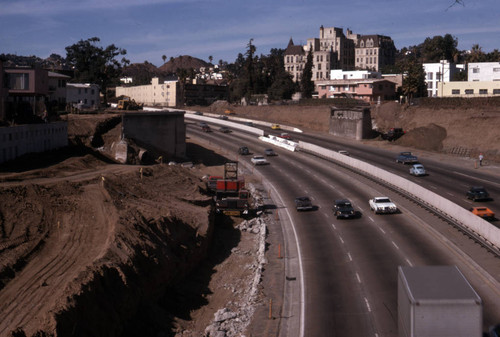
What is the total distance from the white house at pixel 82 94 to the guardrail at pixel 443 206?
51280 millimetres

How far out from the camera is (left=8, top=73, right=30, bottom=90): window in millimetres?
60969

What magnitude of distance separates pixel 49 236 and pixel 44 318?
10.6m

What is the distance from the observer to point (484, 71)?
11631 cm

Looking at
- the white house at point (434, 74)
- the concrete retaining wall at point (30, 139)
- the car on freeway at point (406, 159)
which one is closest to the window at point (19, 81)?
the concrete retaining wall at point (30, 139)

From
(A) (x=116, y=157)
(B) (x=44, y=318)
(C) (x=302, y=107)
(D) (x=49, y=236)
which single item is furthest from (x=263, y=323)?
(C) (x=302, y=107)

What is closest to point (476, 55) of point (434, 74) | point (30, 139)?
point (434, 74)

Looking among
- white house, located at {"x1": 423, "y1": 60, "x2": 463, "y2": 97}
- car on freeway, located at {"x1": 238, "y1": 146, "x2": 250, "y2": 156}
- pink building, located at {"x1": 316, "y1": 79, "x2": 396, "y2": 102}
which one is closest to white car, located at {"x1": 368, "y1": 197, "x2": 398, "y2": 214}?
car on freeway, located at {"x1": 238, "y1": 146, "x2": 250, "y2": 156}

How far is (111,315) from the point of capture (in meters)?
24.2

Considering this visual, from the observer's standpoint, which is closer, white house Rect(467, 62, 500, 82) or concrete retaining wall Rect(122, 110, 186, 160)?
concrete retaining wall Rect(122, 110, 186, 160)

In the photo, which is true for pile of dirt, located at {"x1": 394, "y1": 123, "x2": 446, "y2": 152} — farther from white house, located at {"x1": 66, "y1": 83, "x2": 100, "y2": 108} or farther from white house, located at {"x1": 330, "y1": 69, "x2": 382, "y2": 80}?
white house, located at {"x1": 330, "y1": 69, "x2": 382, "y2": 80}

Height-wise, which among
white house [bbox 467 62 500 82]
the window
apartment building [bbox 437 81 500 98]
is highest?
white house [bbox 467 62 500 82]

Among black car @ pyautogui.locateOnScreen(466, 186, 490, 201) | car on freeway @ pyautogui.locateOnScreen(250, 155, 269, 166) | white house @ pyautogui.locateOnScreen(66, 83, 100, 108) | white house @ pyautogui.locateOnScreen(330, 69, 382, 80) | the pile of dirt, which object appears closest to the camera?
black car @ pyautogui.locateOnScreen(466, 186, 490, 201)

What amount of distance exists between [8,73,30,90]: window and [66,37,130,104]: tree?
295 ft

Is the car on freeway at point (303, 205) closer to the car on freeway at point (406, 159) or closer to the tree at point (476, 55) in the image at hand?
the car on freeway at point (406, 159)
